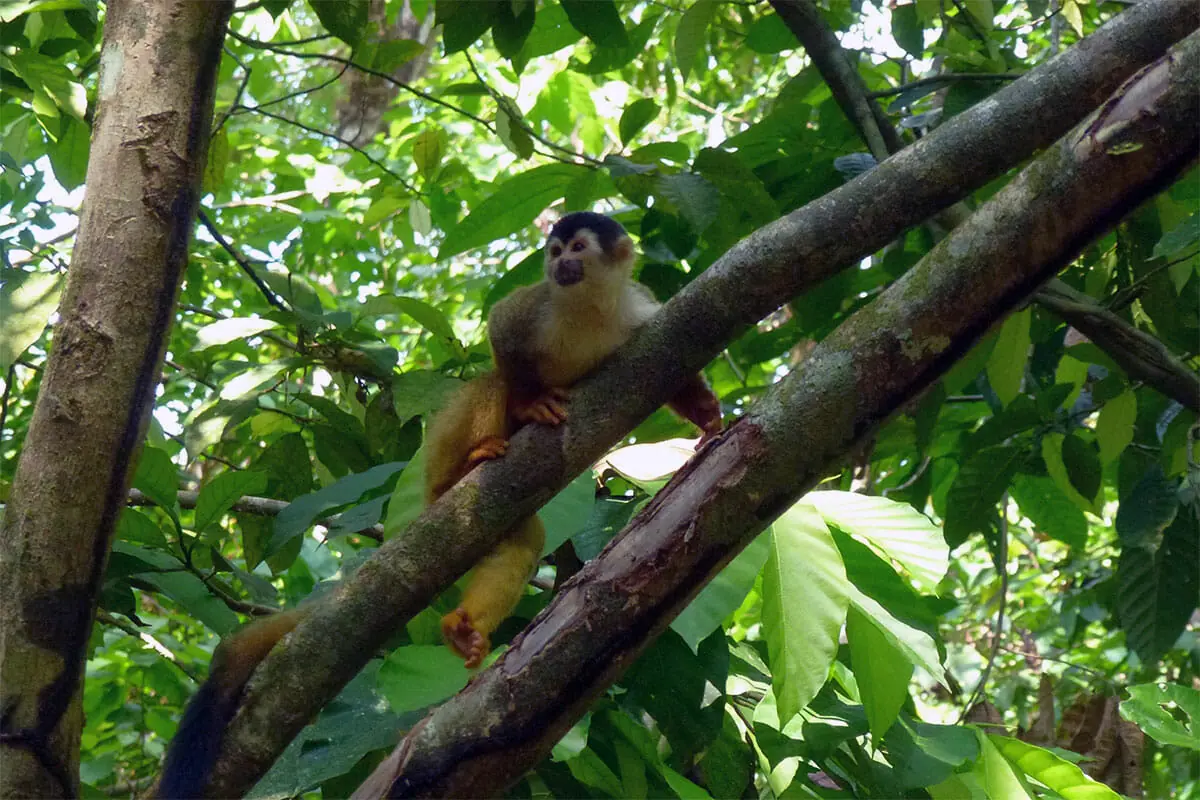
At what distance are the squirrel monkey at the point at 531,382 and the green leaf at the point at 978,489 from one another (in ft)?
3.19

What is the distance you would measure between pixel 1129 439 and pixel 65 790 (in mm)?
3127

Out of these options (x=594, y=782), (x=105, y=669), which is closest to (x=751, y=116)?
(x=105, y=669)

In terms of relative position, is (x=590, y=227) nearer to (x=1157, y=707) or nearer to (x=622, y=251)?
(x=622, y=251)

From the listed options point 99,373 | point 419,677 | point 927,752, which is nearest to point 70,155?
point 99,373

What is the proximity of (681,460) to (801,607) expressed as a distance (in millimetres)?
643

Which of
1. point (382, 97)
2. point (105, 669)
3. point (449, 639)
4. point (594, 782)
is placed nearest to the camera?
point (594, 782)

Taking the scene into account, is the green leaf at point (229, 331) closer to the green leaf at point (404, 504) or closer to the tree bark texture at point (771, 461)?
the green leaf at point (404, 504)

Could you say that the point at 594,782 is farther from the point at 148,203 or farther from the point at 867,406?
the point at 148,203

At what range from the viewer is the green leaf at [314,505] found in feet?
8.52

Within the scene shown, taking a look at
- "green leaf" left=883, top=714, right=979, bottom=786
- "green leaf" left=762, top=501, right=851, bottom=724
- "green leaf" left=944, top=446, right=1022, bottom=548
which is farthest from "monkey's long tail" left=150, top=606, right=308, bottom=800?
"green leaf" left=944, top=446, right=1022, bottom=548

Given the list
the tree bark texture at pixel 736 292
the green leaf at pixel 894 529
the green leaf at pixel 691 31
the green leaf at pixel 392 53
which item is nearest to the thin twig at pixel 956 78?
the green leaf at pixel 691 31

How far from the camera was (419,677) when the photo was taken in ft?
6.36

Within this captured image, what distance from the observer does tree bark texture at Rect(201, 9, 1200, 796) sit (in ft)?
6.58

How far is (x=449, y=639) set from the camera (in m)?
2.81
